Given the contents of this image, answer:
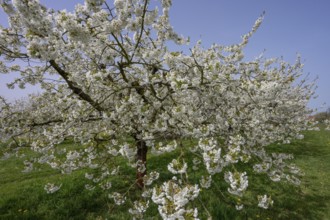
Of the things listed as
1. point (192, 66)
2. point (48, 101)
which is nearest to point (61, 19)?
point (192, 66)

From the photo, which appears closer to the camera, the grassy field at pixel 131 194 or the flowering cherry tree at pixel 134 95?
the flowering cherry tree at pixel 134 95

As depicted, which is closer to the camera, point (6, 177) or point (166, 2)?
point (166, 2)

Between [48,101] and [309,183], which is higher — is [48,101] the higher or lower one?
the higher one

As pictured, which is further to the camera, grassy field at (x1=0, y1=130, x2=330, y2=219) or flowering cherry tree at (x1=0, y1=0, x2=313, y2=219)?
grassy field at (x1=0, y1=130, x2=330, y2=219)

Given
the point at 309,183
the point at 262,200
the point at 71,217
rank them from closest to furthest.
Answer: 1. the point at 262,200
2. the point at 71,217
3. the point at 309,183

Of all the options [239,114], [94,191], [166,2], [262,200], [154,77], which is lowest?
[262,200]

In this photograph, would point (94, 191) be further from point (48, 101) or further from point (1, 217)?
point (48, 101)

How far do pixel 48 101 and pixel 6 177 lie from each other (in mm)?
5277

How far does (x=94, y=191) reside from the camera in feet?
23.3

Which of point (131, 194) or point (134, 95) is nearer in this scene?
point (134, 95)

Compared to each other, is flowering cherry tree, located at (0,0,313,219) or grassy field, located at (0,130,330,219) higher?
flowering cherry tree, located at (0,0,313,219)

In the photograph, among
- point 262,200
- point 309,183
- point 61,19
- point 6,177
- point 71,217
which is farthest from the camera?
point 6,177

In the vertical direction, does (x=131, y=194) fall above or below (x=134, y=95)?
below

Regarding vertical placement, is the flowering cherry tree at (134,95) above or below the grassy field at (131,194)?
above
